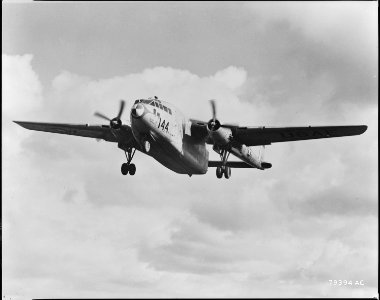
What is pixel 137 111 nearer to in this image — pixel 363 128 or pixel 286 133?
pixel 286 133

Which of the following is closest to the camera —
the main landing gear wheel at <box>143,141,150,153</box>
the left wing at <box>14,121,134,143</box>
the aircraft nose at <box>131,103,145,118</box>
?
the aircraft nose at <box>131,103,145,118</box>

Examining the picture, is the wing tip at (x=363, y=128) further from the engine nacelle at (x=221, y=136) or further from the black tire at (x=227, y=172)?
the black tire at (x=227, y=172)

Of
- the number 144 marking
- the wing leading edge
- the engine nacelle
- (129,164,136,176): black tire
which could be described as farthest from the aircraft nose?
the wing leading edge

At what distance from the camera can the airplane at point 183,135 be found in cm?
2767

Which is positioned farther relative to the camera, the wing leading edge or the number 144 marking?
the wing leading edge

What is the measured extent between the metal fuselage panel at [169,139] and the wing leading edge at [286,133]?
9.47 feet

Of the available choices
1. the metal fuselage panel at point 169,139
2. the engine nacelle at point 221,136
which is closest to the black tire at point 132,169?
the metal fuselage panel at point 169,139

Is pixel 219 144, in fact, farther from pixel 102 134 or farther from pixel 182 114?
pixel 102 134

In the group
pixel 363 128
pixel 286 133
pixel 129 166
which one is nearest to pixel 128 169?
pixel 129 166

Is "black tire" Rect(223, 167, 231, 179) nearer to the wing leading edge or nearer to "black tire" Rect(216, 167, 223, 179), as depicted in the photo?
"black tire" Rect(216, 167, 223, 179)

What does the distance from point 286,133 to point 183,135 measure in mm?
6489

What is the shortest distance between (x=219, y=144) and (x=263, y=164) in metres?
5.49

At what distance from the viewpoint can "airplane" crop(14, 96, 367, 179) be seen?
2767cm

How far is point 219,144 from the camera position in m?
31.2
